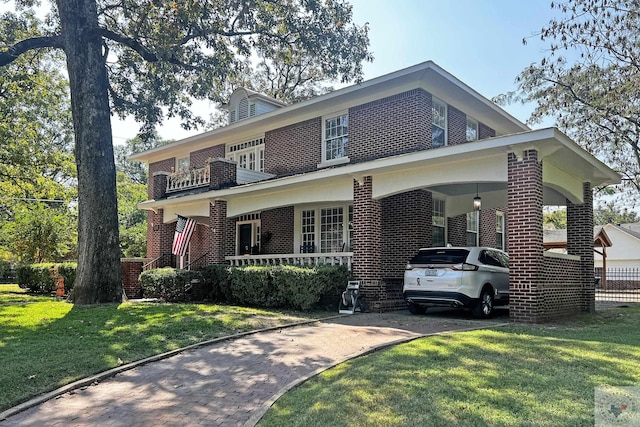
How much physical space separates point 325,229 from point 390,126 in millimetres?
4531

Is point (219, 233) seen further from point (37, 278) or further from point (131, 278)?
point (37, 278)

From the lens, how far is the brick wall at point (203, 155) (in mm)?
21781

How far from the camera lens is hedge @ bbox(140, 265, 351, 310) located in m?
12.7

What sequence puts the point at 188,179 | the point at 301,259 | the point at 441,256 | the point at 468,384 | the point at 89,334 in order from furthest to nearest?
1. the point at 188,179
2. the point at 301,259
3. the point at 441,256
4. the point at 89,334
5. the point at 468,384

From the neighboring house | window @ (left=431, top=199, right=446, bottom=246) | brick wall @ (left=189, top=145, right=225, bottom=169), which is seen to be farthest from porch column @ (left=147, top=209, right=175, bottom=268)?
the neighboring house

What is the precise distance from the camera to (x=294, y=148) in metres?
18.1

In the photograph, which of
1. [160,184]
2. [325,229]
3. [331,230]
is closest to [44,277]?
[160,184]

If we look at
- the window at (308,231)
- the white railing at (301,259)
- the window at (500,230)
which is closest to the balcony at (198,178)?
the window at (308,231)

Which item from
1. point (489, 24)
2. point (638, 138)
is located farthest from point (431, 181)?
point (638, 138)

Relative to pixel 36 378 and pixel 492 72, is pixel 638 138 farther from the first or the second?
pixel 36 378

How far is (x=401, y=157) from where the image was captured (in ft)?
38.5

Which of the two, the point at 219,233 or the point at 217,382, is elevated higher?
the point at 219,233

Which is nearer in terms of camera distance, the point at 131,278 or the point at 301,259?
the point at 301,259

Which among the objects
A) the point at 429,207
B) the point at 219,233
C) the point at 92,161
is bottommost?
the point at 219,233
